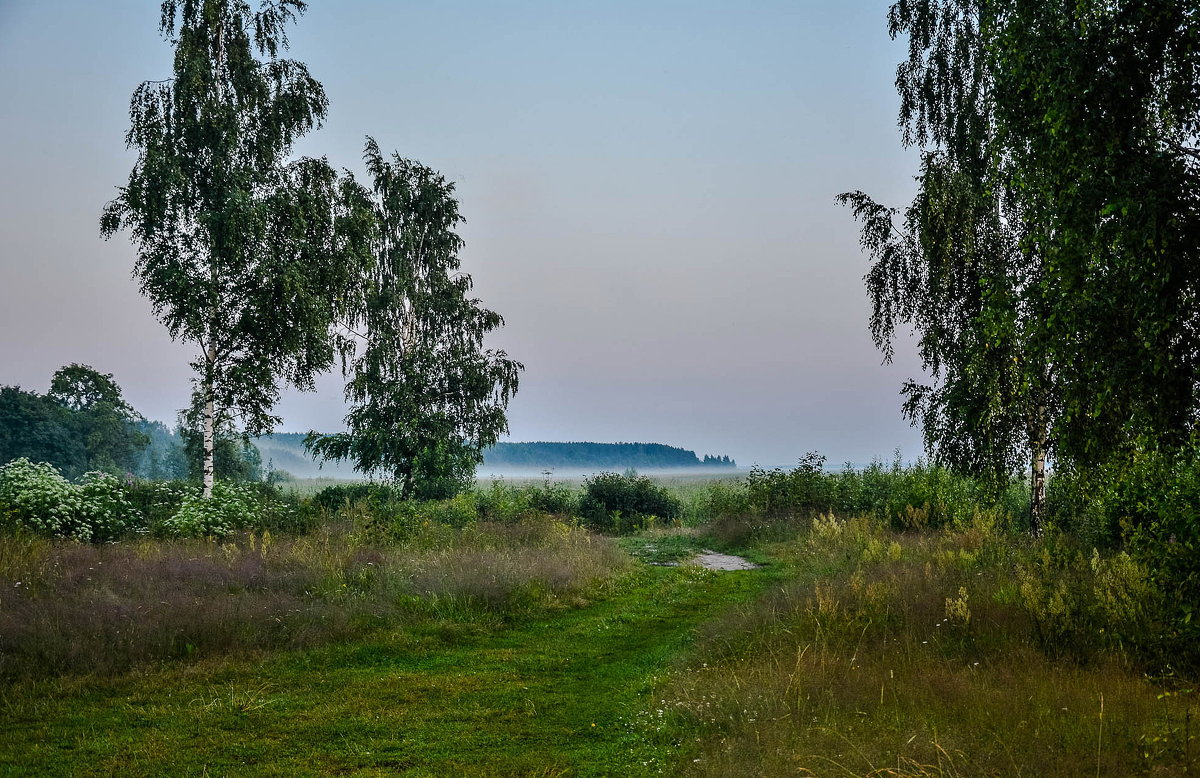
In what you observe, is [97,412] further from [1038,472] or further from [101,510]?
[1038,472]

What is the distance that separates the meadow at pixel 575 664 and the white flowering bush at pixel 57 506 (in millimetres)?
707

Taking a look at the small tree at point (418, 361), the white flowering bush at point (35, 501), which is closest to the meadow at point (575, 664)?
the white flowering bush at point (35, 501)

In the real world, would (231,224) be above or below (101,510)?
above

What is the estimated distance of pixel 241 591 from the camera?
10789 mm

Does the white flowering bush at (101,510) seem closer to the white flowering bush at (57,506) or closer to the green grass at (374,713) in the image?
the white flowering bush at (57,506)

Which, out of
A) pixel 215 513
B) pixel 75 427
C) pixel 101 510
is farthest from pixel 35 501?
pixel 75 427

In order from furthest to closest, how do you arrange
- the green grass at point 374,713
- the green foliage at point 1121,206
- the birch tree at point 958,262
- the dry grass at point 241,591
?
1. the birch tree at point 958,262
2. the dry grass at point 241,591
3. the green foliage at point 1121,206
4. the green grass at point 374,713

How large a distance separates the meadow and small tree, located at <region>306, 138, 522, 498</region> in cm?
1065

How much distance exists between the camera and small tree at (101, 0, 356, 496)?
19.6m

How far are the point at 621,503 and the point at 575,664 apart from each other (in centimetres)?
2200

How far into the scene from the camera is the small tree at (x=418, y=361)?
25219 mm

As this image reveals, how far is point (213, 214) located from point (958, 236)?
60.6 ft

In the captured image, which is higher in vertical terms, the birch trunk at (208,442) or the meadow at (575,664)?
the birch trunk at (208,442)

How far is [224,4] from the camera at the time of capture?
2150cm
